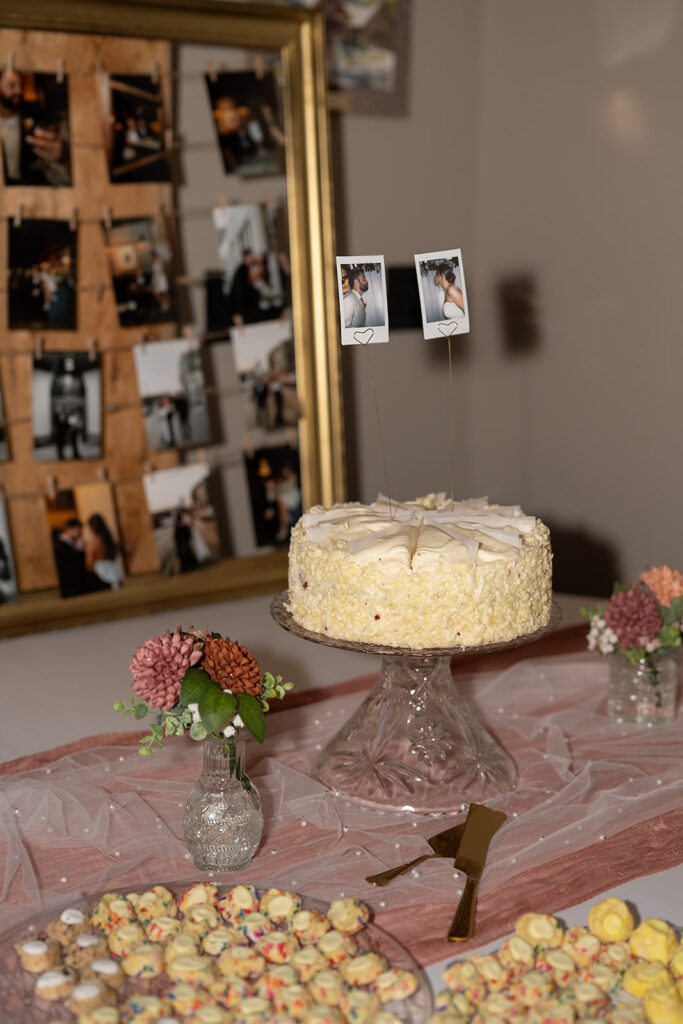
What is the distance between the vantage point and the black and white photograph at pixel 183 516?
8.48ft

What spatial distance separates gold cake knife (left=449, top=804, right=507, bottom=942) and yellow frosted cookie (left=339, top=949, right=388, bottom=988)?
0.13 metres

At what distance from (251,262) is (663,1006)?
204cm

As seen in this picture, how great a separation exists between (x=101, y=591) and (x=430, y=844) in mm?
1365

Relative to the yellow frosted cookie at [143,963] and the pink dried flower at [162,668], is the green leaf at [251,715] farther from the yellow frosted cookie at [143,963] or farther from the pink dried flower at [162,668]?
the yellow frosted cookie at [143,963]

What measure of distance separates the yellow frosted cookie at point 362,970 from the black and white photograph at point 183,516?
1.65 m

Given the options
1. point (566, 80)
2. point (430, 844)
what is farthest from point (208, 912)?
point (566, 80)

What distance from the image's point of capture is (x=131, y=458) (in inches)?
101

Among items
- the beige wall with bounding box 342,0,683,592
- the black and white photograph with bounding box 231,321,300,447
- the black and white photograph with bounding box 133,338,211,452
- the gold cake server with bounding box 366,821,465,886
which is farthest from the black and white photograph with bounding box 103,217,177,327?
the gold cake server with bounding box 366,821,465,886

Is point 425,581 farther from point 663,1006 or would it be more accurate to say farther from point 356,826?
point 663,1006

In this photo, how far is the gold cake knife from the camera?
1.15 m

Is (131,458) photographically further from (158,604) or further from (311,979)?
(311,979)

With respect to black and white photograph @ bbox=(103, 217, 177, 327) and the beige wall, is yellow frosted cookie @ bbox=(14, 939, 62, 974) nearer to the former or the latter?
black and white photograph @ bbox=(103, 217, 177, 327)

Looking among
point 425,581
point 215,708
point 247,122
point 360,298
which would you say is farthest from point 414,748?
point 247,122

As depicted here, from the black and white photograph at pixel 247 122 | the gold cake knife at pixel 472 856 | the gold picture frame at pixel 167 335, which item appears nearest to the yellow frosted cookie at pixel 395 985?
the gold cake knife at pixel 472 856
